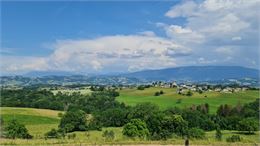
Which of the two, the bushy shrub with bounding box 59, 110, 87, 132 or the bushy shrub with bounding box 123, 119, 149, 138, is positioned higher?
the bushy shrub with bounding box 123, 119, 149, 138

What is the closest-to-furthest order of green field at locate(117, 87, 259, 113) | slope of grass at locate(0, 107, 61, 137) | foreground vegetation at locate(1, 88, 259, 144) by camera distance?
1. foreground vegetation at locate(1, 88, 259, 144)
2. slope of grass at locate(0, 107, 61, 137)
3. green field at locate(117, 87, 259, 113)

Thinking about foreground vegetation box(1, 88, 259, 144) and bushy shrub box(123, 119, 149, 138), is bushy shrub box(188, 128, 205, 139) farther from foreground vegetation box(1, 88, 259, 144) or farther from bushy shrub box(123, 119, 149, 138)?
bushy shrub box(123, 119, 149, 138)

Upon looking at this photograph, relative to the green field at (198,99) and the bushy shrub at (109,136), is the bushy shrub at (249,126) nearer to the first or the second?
the green field at (198,99)

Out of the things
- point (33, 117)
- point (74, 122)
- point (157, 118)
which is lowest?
point (33, 117)

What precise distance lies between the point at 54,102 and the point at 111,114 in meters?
30.7

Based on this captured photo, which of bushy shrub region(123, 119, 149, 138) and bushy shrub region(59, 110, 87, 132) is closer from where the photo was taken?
bushy shrub region(123, 119, 149, 138)

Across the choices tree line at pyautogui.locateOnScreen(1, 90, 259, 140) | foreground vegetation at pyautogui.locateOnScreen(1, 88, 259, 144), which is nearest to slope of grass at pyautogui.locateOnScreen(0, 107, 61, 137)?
foreground vegetation at pyautogui.locateOnScreen(1, 88, 259, 144)

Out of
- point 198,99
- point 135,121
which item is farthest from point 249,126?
point 198,99

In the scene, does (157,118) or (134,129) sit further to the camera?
(157,118)

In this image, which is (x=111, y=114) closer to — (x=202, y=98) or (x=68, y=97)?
(x=202, y=98)

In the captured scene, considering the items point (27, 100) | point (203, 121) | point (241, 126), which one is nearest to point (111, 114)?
point (203, 121)

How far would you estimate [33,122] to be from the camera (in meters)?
74.2

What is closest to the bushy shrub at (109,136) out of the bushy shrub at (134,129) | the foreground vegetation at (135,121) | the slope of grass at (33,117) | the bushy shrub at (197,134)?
the bushy shrub at (134,129)

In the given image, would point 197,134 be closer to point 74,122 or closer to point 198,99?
point 74,122
